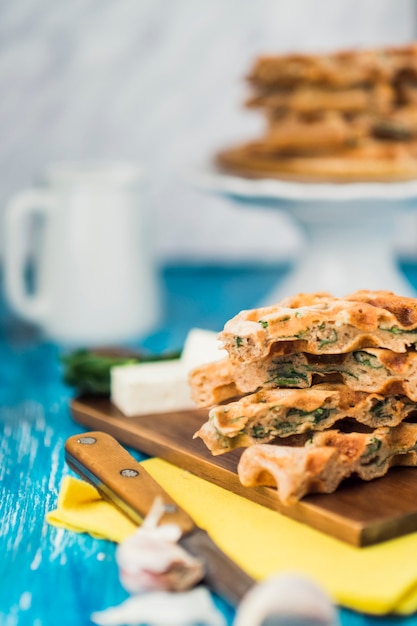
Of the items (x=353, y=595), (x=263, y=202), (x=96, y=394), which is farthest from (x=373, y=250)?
(x=353, y=595)

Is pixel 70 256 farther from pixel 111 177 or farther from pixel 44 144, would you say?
pixel 44 144

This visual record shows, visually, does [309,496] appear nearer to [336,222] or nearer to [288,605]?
[288,605]

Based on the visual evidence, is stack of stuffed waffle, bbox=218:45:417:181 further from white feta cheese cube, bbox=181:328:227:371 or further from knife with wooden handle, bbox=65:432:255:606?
knife with wooden handle, bbox=65:432:255:606

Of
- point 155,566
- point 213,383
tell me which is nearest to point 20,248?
point 213,383

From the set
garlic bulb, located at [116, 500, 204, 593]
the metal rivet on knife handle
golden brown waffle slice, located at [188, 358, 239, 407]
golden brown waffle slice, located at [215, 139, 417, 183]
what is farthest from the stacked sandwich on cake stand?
garlic bulb, located at [116, 500, 204, 593]

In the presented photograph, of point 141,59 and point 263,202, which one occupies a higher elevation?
point 141,59

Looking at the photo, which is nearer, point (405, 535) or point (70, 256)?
point (405, 535)

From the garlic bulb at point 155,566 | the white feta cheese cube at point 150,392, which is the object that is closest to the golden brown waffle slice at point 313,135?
the white feta cheese cube at point 150,392
